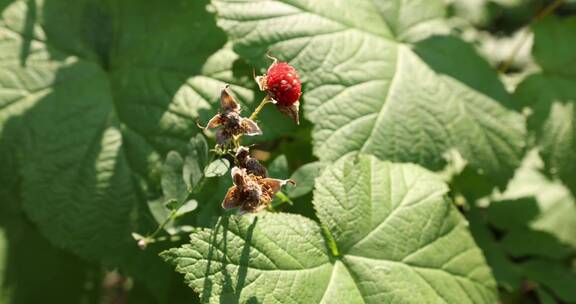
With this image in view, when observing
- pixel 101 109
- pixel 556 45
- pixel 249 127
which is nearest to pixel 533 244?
pixel 556 45

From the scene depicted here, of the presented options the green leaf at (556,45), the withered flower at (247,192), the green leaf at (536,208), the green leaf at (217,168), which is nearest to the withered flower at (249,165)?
the withered flower at (247,192)

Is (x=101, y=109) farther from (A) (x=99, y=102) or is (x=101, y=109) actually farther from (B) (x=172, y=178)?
(B) (x=172, y=178)

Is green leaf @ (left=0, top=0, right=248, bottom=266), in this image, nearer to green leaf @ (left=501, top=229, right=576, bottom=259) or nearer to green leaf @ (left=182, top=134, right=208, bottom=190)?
green leaf @ (left=182, top=134, right=208, bottom=190)

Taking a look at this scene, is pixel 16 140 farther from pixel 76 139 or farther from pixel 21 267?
→ pixel 21 267

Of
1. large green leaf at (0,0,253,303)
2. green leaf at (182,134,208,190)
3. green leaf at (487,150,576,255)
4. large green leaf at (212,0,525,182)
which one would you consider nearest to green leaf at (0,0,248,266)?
large green leaf at (0,0,253,303)

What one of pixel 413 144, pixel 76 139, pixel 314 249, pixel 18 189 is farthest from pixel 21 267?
pixel 413 144
